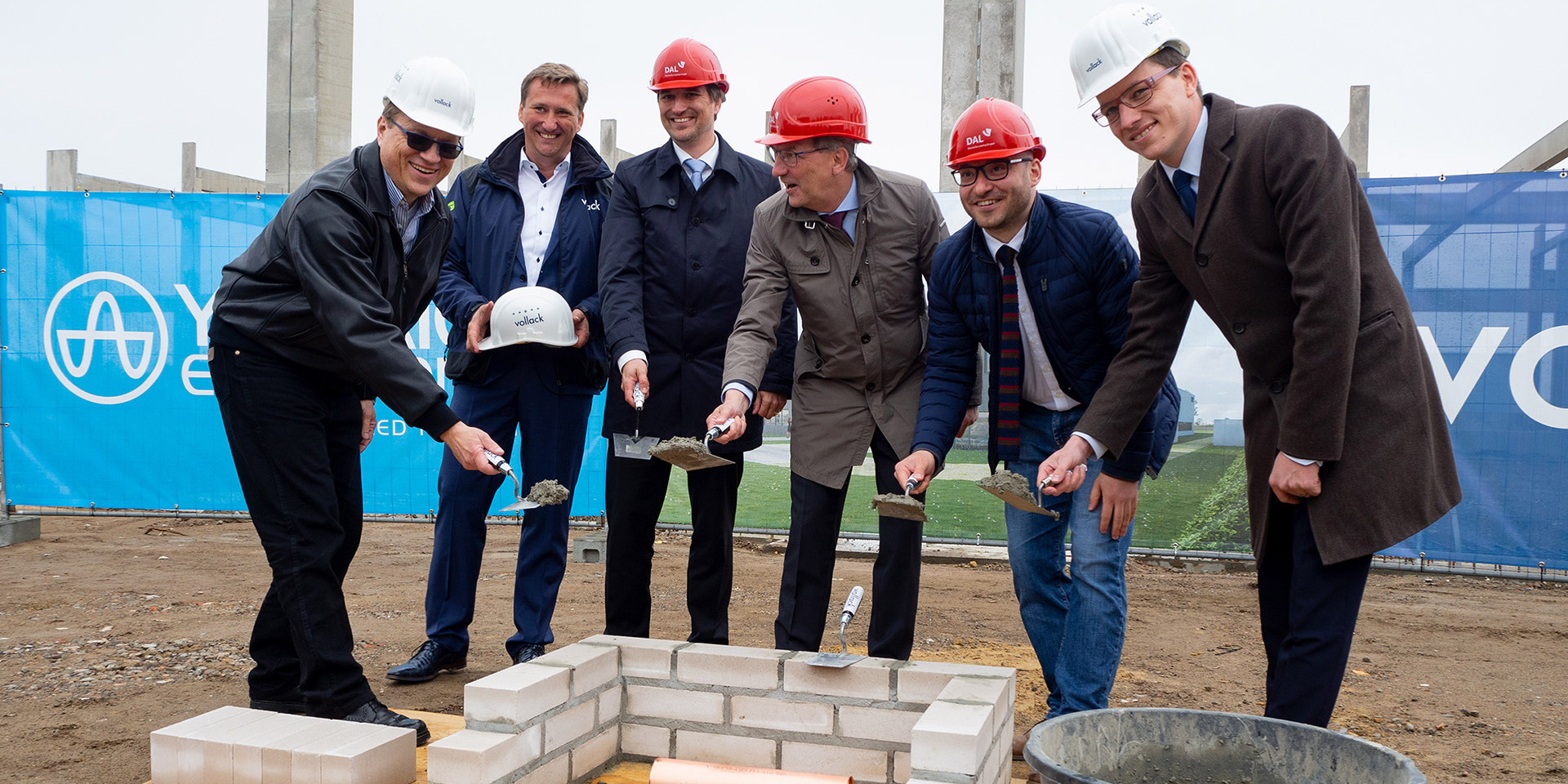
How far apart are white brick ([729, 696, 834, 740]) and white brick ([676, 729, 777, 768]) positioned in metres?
0.04

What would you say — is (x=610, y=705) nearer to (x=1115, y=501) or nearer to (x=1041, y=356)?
(x=1115, y=501)

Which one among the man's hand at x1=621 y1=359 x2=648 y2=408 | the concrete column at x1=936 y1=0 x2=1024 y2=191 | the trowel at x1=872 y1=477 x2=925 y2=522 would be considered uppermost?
the concrete column at x1=936 y1=0 x2=1024 y2=191

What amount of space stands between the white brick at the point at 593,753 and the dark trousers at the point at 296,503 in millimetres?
719

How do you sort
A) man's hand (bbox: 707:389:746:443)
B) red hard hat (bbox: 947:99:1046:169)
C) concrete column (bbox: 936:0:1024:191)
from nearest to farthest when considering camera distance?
1. red hard hat (bbox: 947:99:1046:169)
2. man's hand (bbox: 707:389:746:443)
3. concrete column (bbox: 936:0:1024:191)

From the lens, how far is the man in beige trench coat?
3.18 m

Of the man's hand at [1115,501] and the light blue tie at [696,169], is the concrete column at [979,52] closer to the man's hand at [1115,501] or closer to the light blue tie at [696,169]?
the light blue tie at [696,169]

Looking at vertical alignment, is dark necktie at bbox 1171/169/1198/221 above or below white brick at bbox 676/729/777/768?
above

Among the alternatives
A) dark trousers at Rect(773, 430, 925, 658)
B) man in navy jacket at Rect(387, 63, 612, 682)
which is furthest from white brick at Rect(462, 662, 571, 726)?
man in navy jacket at Rect(387, 63, 612, 682)

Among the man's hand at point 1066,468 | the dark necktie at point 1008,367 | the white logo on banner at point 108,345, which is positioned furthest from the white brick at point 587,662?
the white logo on banner at point 108,345

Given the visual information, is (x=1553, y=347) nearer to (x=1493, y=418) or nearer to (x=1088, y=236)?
(x=1493, y=418)

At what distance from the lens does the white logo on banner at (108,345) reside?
285 inches

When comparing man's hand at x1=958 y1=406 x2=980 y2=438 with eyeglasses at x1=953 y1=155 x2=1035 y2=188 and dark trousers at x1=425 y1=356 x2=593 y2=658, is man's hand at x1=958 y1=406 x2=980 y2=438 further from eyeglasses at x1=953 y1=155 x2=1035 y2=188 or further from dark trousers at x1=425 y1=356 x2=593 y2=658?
dark trousers at x1=425 y1=356 x2=593 y2=658

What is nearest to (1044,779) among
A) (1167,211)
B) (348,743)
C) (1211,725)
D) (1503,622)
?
(1211,725)

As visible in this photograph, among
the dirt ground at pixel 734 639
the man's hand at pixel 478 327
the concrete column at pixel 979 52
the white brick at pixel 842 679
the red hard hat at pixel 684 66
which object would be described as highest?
the concrete column at pixel 979 52
